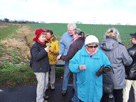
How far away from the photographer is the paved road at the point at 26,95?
3.55 metres

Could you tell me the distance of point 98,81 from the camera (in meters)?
2.11

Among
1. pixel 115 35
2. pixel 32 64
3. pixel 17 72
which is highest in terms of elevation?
pixel 115 35

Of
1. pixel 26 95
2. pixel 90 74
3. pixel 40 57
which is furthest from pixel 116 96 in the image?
pixel 26 95

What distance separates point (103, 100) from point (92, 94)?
1.43ft

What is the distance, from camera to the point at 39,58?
277cm

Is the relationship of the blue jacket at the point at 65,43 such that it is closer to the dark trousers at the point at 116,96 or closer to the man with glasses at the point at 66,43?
the man with glasses at the point at 66,43

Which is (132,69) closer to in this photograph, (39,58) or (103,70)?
(103,70)

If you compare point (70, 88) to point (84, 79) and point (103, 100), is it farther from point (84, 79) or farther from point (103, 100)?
point (84, 79)

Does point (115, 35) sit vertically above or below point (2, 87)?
→ above

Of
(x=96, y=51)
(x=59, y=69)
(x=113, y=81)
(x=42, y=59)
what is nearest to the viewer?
(x=96, y=51)

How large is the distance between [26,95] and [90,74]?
2.69 m

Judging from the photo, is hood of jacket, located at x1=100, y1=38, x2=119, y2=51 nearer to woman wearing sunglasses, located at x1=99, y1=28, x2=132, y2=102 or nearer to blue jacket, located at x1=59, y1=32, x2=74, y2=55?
woman wearing sunglasses, located at x1=99, y1=28, x2=132, y2=102

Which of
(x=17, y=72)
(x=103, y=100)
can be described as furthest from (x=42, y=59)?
(x=17, y=72)

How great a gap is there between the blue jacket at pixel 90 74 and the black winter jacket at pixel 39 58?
0.96 metres
